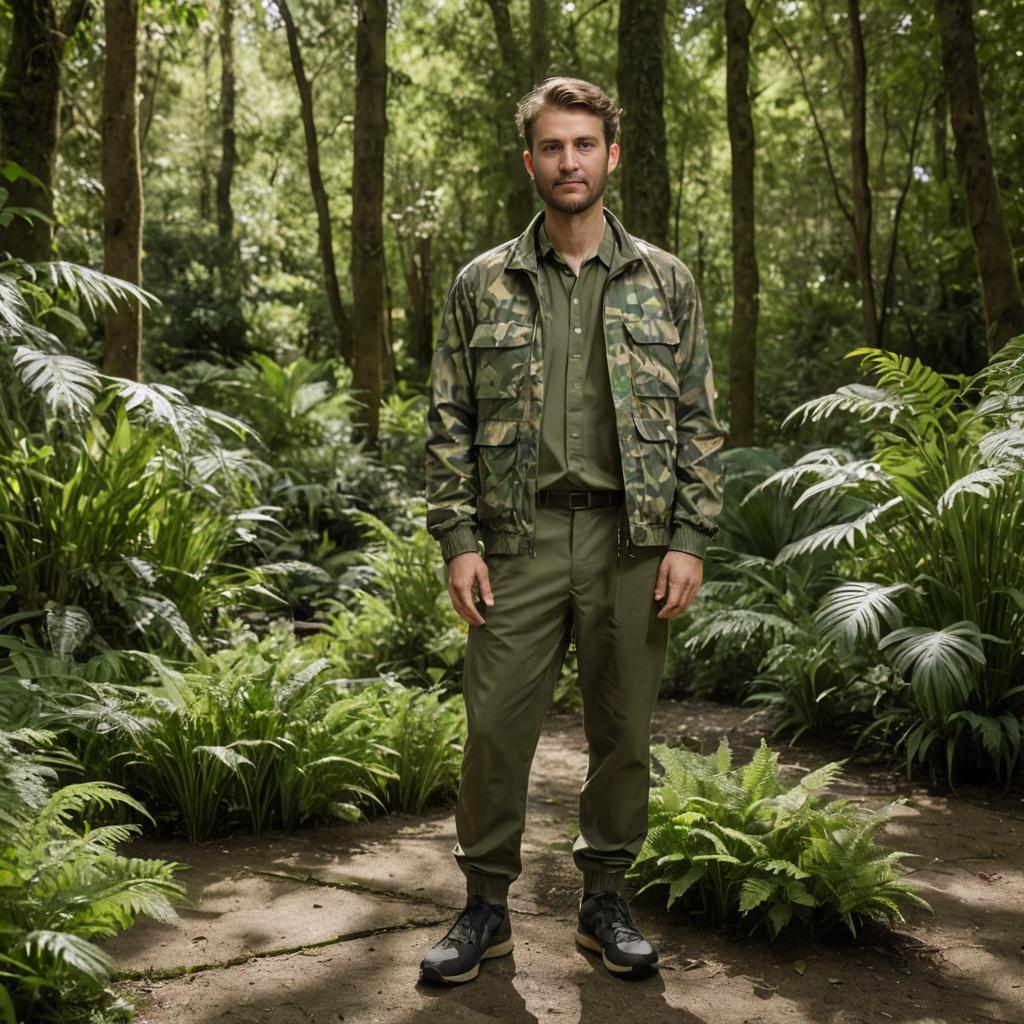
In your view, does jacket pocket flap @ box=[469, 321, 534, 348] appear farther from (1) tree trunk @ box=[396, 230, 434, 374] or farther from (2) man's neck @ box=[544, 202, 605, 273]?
(1) tree trunk @ box=[396, 230, 434, 374]

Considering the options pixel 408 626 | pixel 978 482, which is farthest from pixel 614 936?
pixel 408 626

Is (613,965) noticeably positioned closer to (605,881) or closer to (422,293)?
(605,881)

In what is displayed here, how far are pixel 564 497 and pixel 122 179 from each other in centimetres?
637

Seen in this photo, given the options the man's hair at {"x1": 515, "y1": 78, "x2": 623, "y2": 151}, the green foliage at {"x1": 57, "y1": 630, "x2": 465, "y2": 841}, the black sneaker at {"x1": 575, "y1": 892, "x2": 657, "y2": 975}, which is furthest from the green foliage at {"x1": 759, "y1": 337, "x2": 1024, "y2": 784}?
the man's hair at {"x1": 515, "y1": 78, "x2": 623, "y2": 151}

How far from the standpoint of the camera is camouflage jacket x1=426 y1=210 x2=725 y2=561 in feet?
12.3

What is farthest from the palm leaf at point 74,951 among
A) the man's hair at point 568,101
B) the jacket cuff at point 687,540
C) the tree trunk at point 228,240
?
the tree trunk at point 228,240

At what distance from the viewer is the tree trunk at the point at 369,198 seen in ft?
49.6

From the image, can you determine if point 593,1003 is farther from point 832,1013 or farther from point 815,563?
point 815,563

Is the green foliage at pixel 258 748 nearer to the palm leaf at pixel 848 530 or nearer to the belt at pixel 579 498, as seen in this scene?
the belt at pixel 579 498

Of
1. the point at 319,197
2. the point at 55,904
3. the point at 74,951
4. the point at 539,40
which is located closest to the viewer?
the point at 74,951

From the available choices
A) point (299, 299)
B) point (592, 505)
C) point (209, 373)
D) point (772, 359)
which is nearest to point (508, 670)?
point (592, 505)

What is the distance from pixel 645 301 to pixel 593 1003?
7.14 ft

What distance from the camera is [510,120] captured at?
70.0 feet

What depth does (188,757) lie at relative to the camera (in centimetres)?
511
